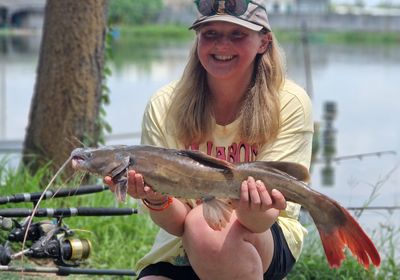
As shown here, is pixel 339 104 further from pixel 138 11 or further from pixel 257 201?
pixel 138 11

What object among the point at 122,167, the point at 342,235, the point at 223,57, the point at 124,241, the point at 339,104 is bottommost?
the point at 339,104

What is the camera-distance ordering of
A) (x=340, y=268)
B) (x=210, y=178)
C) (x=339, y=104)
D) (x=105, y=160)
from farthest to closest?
1. (x=339, y=104)
2. (x=340, y=268)
3. (x=210, y=178)
4. (x=105, y=160)

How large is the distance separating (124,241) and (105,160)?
106 inches

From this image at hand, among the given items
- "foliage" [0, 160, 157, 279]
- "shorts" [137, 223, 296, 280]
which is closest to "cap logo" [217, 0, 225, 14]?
"shorts" [137, 223, 296, 280]

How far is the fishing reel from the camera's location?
4270mm

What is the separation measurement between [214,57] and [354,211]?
2.29 metres

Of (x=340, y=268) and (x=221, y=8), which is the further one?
(x=340, y=268)

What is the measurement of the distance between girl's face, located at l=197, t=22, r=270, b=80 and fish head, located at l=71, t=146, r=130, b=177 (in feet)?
1.93

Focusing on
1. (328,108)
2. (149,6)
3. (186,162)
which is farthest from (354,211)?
(149,6)

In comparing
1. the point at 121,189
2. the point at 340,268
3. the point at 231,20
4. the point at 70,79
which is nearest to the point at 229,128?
the point at 231,20

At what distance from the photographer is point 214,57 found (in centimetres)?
352

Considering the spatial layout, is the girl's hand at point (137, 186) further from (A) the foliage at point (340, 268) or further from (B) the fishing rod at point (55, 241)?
(A) the foliage at point (340, 268)

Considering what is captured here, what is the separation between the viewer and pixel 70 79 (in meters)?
6.58

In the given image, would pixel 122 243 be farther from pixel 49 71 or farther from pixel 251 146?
pixel 251 146
